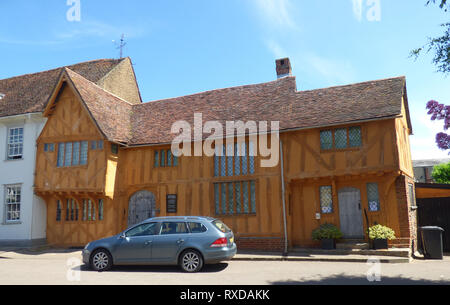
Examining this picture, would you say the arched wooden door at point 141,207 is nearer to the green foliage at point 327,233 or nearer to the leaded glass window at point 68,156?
the leaded glass window at point 68,156

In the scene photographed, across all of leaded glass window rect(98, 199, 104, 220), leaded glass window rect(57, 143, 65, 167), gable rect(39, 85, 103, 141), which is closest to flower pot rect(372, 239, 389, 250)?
leaded glass window rect(98, 199, 104, 220)

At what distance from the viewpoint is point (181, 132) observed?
55.1 feet

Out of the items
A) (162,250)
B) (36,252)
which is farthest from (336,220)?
(36,252)

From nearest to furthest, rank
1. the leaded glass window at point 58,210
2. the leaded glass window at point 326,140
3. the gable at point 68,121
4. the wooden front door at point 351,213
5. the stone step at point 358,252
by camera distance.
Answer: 1. the stone step at point 358,252
2. the wooden front door at point 351,213
3. the leaded glass window at point 326,140
4. the gable at point 68,121
5. the leaded glass window at point 58,210

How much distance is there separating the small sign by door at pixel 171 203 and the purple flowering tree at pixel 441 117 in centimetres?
1246

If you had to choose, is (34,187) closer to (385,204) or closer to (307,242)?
(307,242)

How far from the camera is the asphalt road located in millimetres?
8609

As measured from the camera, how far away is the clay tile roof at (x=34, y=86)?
716 inches

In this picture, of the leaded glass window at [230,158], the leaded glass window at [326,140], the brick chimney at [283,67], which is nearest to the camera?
the leaded glass window at [326,140]

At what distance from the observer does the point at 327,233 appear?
44.5 feet

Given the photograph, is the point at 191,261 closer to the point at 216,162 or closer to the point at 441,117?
the point at 216,162

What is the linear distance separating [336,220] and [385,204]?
1.90 metres

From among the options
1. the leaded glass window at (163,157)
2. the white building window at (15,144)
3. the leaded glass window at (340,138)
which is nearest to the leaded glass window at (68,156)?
the white building window at (15,144)

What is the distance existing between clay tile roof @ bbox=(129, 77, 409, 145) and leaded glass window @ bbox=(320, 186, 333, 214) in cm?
262
